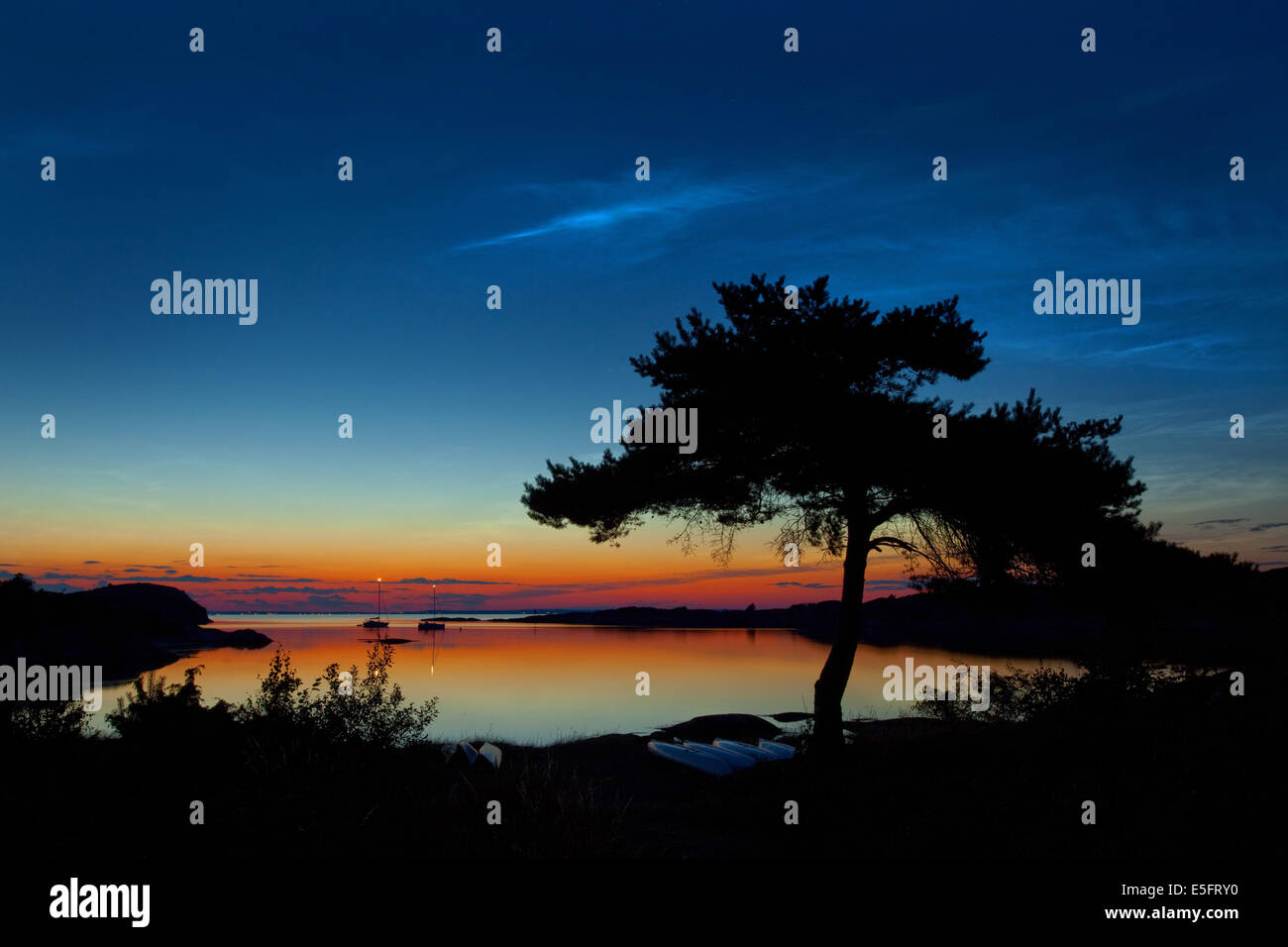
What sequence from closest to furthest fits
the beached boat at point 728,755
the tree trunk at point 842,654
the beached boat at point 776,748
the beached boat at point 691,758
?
the tree trunk at point 842,654 → the beached boat at point 691,758 → the beached boat at point 728,755 → the beached boat at point 776,748

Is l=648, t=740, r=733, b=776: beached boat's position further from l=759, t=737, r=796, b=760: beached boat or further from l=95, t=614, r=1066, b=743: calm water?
l=95, t=614, r=1066, b=743: calm water

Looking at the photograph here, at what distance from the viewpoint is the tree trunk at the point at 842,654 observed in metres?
15.6

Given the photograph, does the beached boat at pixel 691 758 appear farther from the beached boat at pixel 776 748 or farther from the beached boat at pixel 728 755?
the beached boat at pixel 776 748

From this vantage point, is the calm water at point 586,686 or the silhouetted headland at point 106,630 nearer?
the silhouetted headland at point 106,630

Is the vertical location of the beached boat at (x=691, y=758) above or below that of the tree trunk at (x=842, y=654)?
below

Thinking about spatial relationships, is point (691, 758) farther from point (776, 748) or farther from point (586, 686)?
point (586, 686)

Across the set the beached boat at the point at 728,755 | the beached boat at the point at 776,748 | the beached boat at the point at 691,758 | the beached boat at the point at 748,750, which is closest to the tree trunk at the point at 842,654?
the beached boat at the point at 728,755

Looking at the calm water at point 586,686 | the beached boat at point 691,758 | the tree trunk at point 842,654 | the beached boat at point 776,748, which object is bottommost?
the calm water at point 586,686

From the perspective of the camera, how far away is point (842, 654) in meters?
16.1

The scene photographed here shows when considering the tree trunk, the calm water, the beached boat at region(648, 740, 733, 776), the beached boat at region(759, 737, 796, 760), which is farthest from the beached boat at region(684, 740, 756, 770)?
the calm water

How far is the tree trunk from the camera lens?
613 inches

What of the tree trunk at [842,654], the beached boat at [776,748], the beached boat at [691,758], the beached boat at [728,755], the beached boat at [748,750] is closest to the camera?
the tree trunk at [842,654]
